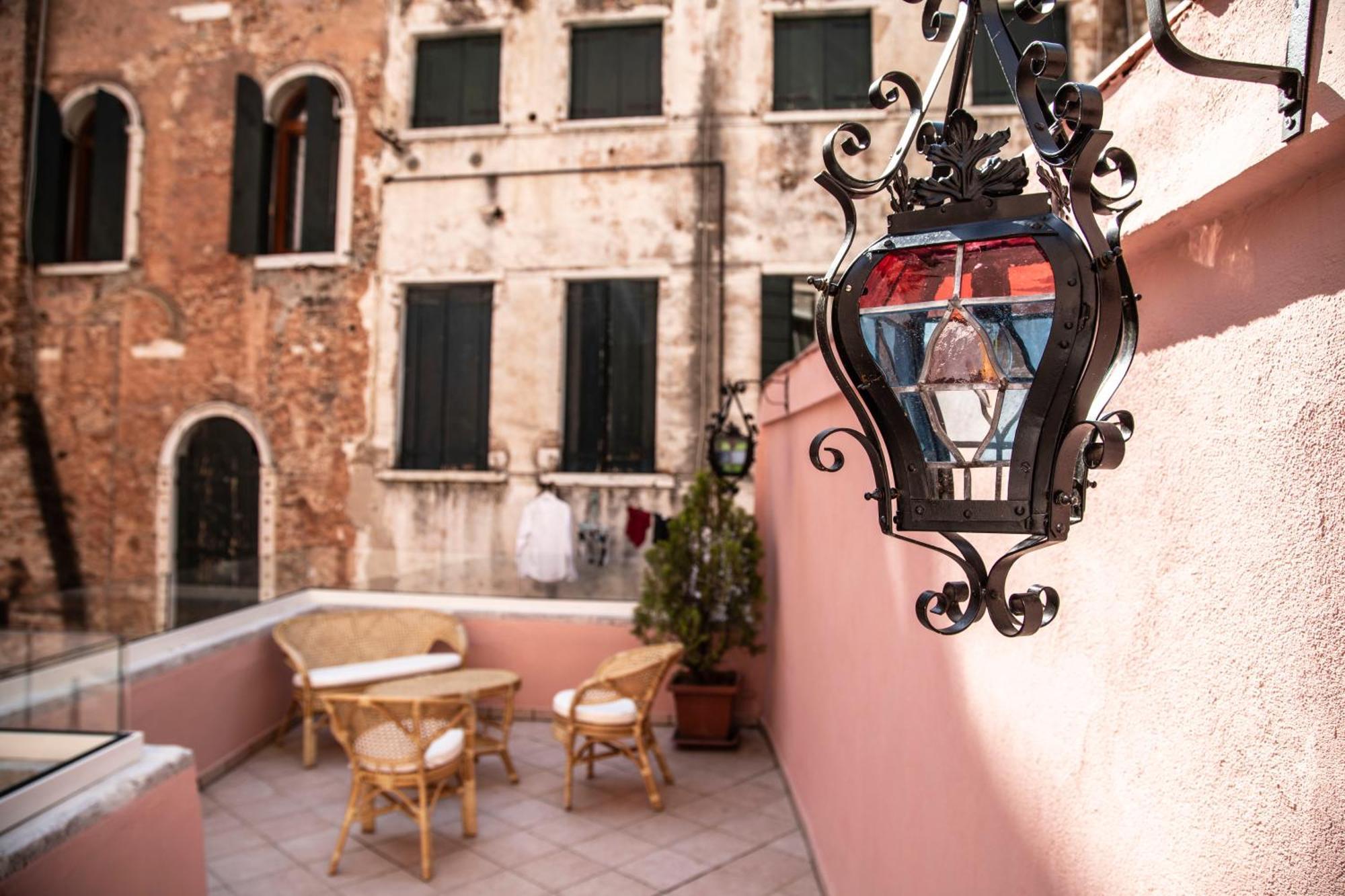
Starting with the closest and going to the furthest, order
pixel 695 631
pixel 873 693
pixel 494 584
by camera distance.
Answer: pixel 873 693
pixel 695 631
pixel 494 584

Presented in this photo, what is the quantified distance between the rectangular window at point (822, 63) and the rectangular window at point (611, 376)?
2495mm

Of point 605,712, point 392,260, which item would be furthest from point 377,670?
point 392,260

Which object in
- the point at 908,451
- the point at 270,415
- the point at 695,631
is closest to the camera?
the point at 908,451

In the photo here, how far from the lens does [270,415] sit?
33.7ft

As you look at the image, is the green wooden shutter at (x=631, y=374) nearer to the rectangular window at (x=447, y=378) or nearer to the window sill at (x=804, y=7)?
the rectangular window at (x=447, y=378)

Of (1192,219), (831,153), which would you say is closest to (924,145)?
(831,153)

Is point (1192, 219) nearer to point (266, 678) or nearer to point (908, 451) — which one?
point (908, 451)

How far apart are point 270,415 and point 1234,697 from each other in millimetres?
10462

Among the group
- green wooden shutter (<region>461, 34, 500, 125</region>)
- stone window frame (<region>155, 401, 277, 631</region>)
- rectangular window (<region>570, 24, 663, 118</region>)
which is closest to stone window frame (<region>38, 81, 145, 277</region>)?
stone window frame (<region>155, 401, 277, 631</region>)

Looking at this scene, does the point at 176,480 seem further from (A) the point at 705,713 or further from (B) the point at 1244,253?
(B) the point at 1244,253

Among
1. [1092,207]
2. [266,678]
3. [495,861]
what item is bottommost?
[495,861]

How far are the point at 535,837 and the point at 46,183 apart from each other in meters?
10.2

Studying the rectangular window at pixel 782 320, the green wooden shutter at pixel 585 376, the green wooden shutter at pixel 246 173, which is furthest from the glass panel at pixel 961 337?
the green wooden shutter at pixel 246 173

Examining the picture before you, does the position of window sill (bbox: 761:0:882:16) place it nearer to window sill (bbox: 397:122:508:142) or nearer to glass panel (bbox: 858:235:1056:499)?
window sill (bbox: 397:122:508:142)
